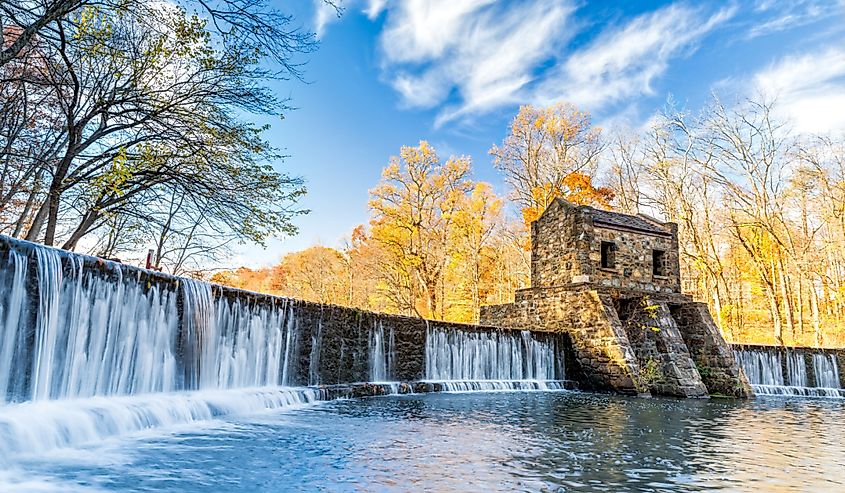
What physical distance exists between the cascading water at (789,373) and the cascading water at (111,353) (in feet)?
46.5

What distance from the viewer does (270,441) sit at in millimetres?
5000

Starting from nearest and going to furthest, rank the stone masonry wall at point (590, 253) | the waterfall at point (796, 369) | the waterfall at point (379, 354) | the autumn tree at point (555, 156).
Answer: the waterfall at point (379, 354), the stone masonry wall at point (590, 253), the waterfall at point (796, 369), the autumn tree at point (555, 156)

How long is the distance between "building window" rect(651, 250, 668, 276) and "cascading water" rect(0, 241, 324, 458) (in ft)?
43.1

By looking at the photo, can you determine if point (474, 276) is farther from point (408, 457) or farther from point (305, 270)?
point (408, 457)

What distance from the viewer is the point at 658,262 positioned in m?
17.5

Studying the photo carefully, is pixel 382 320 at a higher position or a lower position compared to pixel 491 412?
higher

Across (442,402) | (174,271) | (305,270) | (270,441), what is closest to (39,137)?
(174,271)

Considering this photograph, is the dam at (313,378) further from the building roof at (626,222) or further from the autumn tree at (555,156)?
the autumn tree at (555,156)

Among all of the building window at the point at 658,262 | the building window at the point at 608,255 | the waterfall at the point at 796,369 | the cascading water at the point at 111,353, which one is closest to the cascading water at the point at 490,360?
the building window at the point at 608,255

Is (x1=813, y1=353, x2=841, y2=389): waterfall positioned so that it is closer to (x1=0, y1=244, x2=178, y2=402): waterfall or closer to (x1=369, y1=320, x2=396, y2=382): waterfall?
(x1=369, y1=320, x2=396, y2=382): waterfall

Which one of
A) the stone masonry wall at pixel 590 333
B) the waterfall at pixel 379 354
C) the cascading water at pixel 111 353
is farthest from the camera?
the stone masonry wall at pixel 590 333

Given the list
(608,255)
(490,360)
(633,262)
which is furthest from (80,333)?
(633,262)

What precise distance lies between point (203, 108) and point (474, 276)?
16081mm

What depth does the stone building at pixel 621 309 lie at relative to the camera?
13.3 metres
